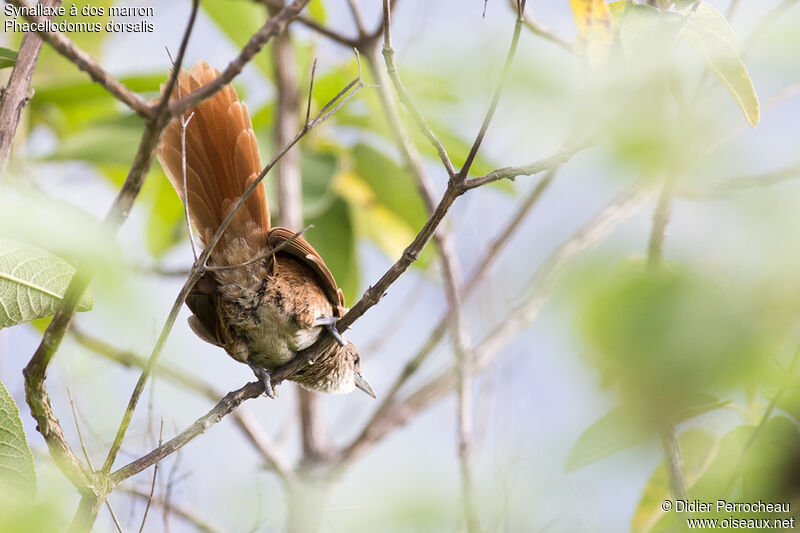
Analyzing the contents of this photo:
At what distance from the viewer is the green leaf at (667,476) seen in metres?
1.37

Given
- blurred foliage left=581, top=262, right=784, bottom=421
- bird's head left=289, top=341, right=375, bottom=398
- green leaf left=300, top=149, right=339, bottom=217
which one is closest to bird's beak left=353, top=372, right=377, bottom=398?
bird's head left=289, top=341, right=375, bottom=398

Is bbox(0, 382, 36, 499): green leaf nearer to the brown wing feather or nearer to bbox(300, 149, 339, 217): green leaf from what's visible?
the brown wing feather

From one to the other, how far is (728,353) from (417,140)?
8.01 feet

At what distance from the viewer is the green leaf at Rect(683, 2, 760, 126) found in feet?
4.54

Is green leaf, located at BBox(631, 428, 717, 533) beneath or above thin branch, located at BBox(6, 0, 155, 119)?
beneath

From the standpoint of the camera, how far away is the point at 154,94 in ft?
9.84

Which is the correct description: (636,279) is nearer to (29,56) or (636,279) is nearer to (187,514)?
(29,56)

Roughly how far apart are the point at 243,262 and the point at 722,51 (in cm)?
141

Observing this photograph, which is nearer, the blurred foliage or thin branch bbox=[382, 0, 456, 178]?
the blurred foliage

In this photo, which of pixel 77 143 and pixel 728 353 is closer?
pixel 728 353

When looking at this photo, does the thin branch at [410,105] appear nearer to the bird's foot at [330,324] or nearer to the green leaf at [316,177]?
the bird's foot at [330,324]

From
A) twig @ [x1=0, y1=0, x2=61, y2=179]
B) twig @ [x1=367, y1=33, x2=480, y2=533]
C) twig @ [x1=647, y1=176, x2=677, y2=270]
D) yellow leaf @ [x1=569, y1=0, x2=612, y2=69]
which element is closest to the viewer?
twig @ [x1=647, y1=176, x2=677, y2=270]

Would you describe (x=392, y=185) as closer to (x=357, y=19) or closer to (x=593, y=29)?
(x=357, y=19)

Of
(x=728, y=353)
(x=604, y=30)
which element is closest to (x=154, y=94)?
(x=604, y=30)
